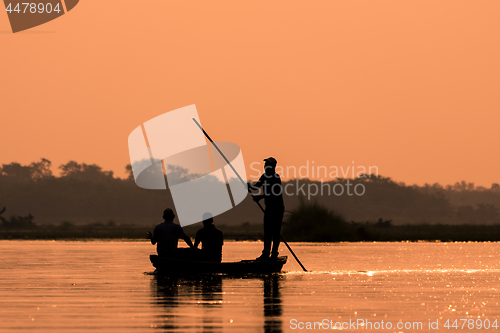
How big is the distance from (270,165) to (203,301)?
781 centimetres

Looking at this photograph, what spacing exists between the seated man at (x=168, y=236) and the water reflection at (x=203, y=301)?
26.7 inches

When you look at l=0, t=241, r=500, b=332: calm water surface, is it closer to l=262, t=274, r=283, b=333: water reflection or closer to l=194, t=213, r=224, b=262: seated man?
l=262, t=274, r=283, b=333: water reflection

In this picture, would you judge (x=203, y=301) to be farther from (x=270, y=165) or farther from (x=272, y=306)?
(x=270, y=165)

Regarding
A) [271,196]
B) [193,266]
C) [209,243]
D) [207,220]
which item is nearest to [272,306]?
[193,266]

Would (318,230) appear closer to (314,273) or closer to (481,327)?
(314,273)

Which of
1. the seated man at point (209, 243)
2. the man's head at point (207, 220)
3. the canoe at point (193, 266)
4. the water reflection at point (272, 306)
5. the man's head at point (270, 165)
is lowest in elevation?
the water reflection at point (272, 306)

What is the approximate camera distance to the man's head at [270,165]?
21.7 meters

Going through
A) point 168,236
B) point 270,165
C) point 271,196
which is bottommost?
point 168,236

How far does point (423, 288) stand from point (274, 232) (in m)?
5.33

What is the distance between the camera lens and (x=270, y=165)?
2172 centimetres

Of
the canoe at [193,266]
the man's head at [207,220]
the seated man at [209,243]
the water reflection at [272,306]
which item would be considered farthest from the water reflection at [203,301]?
the man's head at [207,220]

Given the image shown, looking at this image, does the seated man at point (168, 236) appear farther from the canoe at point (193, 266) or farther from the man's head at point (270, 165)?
the man's head at point (270, 165)

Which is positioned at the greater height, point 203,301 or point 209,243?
point 209,243

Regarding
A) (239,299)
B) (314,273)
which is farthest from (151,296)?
(314,273)
